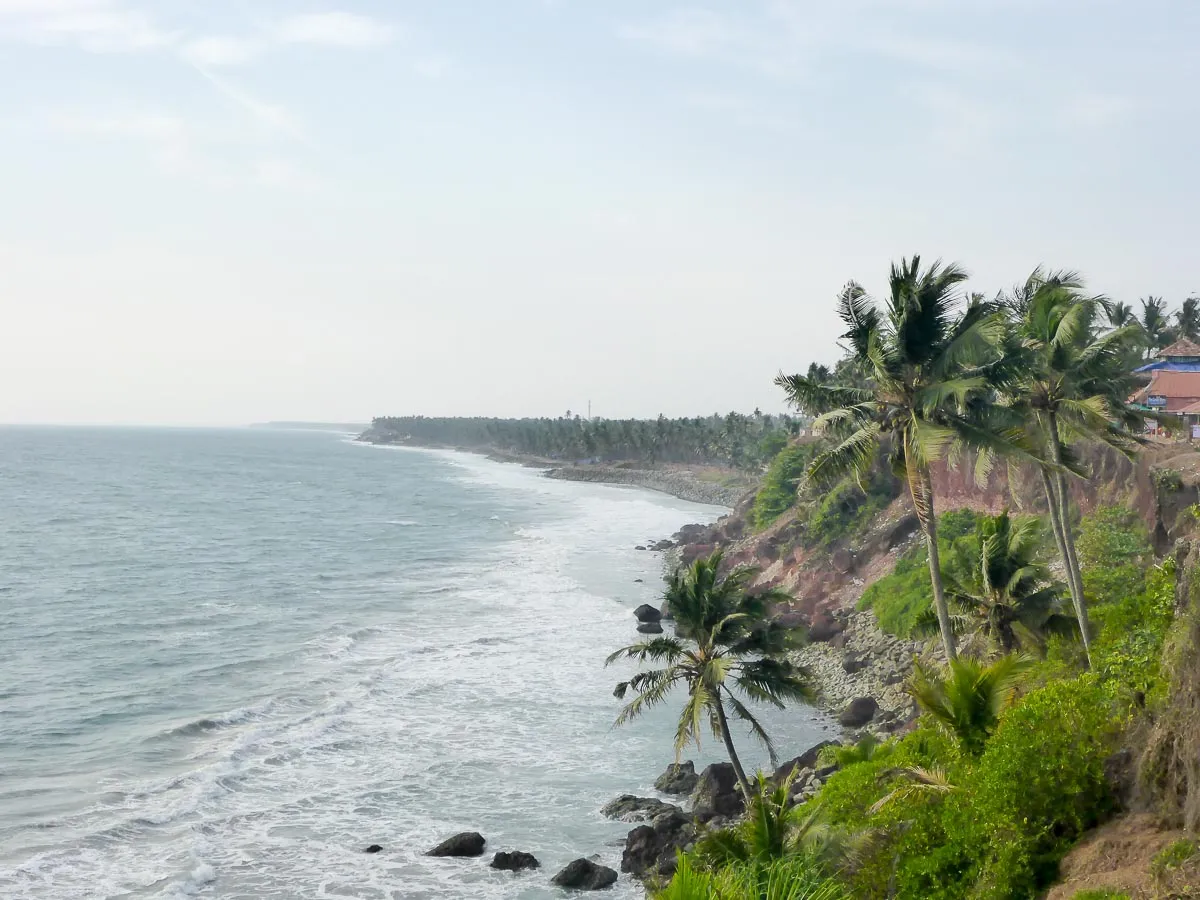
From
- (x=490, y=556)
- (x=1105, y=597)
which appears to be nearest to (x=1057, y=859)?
(x=1105, y=597)

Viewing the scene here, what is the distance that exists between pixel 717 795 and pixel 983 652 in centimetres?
1015

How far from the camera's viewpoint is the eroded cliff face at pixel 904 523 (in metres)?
38.4

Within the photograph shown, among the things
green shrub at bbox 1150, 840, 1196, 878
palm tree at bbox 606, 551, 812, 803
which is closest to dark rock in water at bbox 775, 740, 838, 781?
palm tree at bbox 606, 551, 812, 803

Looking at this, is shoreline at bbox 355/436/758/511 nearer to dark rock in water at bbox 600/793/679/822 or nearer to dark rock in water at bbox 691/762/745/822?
dark rock in water at bbox 691/762/745/822

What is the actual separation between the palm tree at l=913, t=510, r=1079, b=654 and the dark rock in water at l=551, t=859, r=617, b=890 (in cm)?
1169

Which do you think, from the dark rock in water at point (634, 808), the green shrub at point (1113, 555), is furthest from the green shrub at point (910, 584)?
the dark rock in water at point (634, 808)

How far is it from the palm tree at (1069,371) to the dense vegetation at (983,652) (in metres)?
0.06

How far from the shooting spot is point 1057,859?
14.4 meters

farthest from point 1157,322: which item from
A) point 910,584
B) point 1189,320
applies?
point 910,584

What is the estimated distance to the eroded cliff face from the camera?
38.4m

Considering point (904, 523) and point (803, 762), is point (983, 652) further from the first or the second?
point (904, 523)

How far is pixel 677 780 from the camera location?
35062 mm

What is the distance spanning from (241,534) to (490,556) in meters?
36.3

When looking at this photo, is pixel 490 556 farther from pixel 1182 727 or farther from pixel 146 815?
pixel 1182 727
